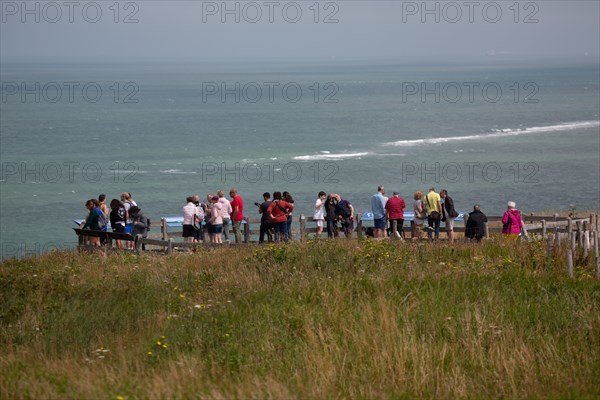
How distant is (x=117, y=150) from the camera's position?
299ft

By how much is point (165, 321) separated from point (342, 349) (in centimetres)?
302

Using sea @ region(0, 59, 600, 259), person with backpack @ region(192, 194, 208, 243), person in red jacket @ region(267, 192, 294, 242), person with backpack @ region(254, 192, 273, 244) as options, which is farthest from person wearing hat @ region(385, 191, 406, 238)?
sea @ region(0, 59, 600, 259)

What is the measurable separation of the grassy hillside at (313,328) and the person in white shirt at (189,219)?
548 centimetres

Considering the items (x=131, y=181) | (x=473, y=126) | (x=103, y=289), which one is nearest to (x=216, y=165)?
(x=131, y=181)

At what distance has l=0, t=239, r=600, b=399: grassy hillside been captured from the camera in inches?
436

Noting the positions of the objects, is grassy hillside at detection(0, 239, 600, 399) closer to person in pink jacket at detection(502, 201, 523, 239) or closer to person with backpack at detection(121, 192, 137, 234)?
person in pink jacket at detection(502, 201, 523, 239)

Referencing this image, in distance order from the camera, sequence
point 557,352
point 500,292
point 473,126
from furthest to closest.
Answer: point 473,126
point 500,292
point 557,352

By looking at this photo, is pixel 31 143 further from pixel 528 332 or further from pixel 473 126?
pixel 528 332

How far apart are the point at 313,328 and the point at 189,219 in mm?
11586

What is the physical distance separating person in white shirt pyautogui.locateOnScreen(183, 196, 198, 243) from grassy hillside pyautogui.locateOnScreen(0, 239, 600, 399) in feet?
18.0

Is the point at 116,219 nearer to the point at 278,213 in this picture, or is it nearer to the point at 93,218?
the point at 93,218

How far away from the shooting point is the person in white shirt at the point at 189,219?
23812 mm

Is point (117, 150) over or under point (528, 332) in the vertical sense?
over

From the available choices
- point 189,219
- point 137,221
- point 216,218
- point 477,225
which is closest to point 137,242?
point 137,221
